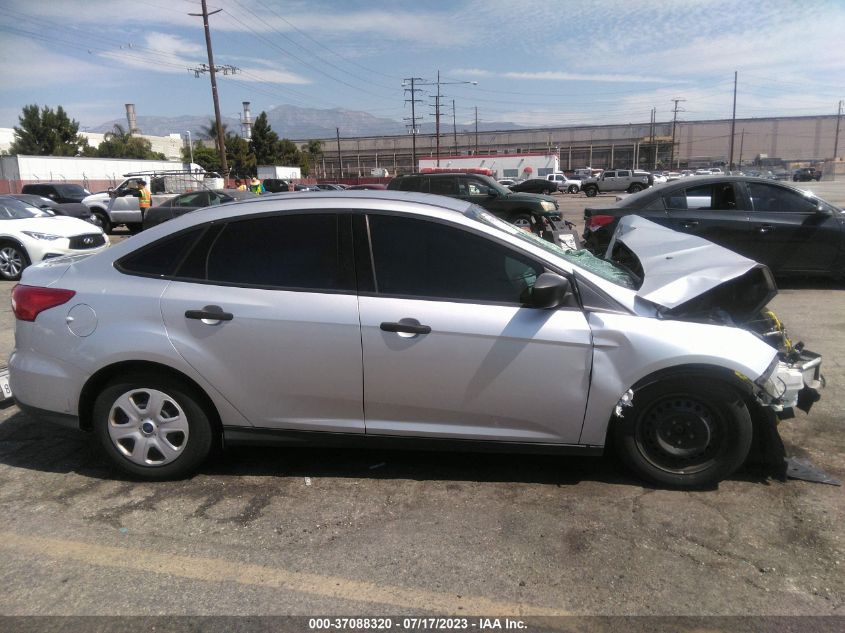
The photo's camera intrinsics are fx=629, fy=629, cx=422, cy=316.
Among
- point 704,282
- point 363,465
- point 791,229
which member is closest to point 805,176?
point 791,229

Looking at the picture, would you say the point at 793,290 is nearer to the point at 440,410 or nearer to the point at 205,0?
the point at 440,410

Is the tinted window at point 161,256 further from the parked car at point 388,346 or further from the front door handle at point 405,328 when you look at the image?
the front door handle at point 405,328

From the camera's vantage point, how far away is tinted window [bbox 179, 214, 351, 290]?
11.6 feet

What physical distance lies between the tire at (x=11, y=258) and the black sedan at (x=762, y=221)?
9855 millimetres

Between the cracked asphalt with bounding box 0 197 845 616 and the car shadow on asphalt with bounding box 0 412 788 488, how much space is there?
0.05 feet

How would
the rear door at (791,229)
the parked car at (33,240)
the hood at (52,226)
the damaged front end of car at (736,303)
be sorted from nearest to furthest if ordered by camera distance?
the damaged front end of car at (736,303) → the rear door at (791,229) → the parked car at (33,240) → the hood at (52,226)

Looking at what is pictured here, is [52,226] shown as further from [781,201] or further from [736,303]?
[781,201]

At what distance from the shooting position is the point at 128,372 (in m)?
3.59

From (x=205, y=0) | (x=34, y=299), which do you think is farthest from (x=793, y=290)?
(x=205, y=0)

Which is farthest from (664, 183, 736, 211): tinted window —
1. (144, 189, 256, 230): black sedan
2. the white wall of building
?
the white wall of building

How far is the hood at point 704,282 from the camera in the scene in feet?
11.4

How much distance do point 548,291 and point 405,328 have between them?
776 millimetres

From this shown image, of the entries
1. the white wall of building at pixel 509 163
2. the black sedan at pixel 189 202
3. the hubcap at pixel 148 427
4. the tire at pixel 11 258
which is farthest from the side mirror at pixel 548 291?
the white wall of building at pixel 509 163

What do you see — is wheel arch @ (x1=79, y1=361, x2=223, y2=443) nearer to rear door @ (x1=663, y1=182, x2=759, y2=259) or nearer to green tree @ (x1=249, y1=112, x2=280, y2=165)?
rear door @ (x1=663, y1=182, x2=759, y2=259)
